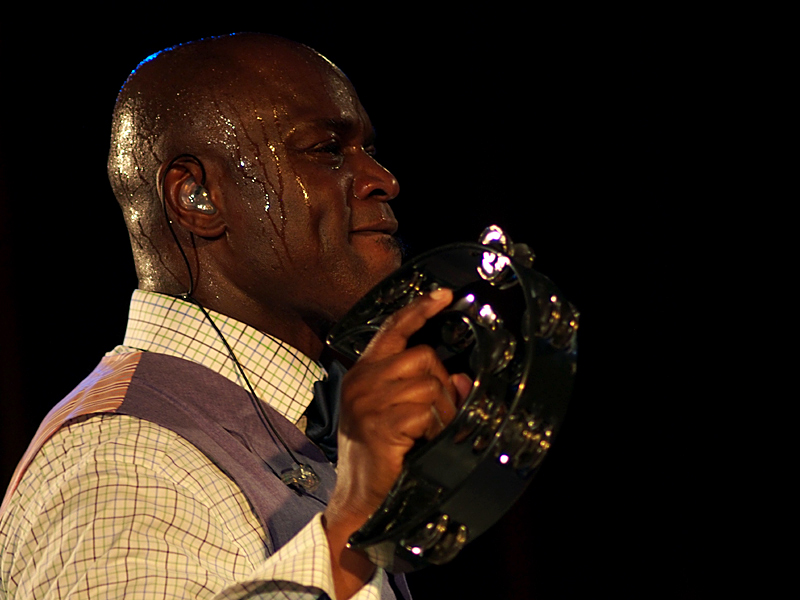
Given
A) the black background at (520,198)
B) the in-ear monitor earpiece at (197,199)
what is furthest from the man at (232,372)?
the black background at (520,198)

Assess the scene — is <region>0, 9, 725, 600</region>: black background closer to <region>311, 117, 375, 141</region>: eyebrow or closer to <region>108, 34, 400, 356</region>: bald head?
<region>108, 34, 400, 356</region>: bald head

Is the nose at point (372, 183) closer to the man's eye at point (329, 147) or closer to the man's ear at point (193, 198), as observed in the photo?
the man's eye at point (329, 147)

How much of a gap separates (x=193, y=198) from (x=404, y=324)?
64 centimetres

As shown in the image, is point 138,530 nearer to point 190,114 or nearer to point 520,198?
point 190,114

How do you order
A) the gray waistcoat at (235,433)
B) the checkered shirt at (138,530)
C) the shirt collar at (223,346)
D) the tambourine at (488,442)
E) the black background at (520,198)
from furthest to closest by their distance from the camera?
1. the black background at (520,198)
2. the shirt collar at (223,346)
3. the gray waistcoat at (235,433)
4. the checkered shirt at (138,530)
5. the tambourine at (488,442)

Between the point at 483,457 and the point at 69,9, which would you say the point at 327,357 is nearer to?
the point at 483,457

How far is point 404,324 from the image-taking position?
949 mm

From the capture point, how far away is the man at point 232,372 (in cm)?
97

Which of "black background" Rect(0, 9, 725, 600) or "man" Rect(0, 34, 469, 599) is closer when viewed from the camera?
"man" Rect(0, 34, 469, 599)

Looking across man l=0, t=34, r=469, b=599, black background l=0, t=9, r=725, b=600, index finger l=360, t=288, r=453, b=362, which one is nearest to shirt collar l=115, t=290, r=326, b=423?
man l=0, t=34, r=469, b=599

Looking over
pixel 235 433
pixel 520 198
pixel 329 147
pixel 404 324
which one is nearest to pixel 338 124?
pixel 329 147

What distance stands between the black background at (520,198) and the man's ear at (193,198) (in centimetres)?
102

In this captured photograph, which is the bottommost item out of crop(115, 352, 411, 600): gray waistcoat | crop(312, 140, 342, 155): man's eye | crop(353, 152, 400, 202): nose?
crop(115, 352, 411, 600): gray waistcoat

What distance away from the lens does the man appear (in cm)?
97
